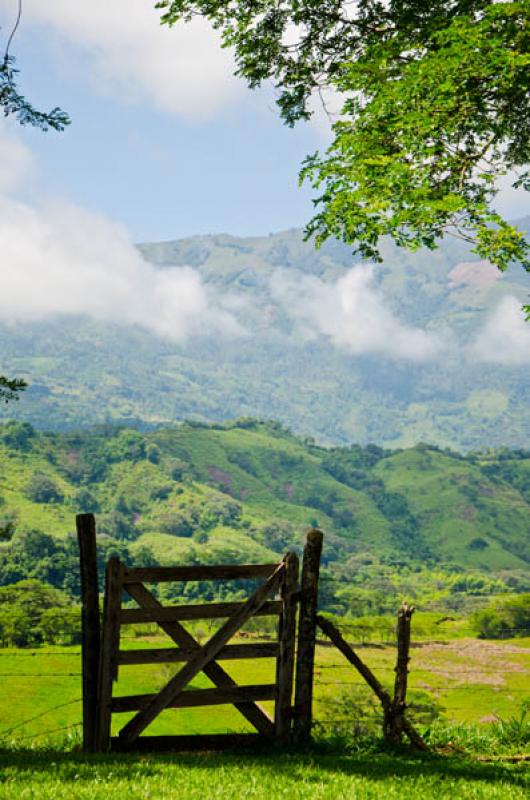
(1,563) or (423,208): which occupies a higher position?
(423,208)

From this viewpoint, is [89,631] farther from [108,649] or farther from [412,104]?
[412,104]

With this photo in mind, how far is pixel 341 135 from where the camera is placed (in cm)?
1436

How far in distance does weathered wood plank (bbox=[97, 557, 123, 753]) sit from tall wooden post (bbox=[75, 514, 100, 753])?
0.50 feet

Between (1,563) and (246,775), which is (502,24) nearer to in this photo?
(246,775)

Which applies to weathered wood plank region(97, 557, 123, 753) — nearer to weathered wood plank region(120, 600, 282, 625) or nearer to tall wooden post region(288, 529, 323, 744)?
weathered wood plank region(120, 600, 282, 625)

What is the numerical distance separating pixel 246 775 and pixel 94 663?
2868mm

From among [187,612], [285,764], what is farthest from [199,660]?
[285,764]

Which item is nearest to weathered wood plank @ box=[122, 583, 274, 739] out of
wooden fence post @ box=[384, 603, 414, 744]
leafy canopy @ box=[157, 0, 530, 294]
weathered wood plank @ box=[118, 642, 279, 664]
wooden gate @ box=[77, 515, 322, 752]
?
wooden gate @ box=[77, 515, 322, 752]

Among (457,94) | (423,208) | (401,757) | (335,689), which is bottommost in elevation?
(335,689)

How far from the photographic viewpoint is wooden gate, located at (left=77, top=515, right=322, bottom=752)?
408 inches

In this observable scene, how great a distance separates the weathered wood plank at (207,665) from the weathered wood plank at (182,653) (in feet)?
0.44

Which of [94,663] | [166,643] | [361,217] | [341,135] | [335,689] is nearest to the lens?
[94,663]

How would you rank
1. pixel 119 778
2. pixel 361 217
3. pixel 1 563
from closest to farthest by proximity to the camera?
1. pixel 119 778
2. pixel 361 217
3. pixel 1 563

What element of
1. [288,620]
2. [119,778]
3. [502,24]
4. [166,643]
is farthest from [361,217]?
[166,643]
